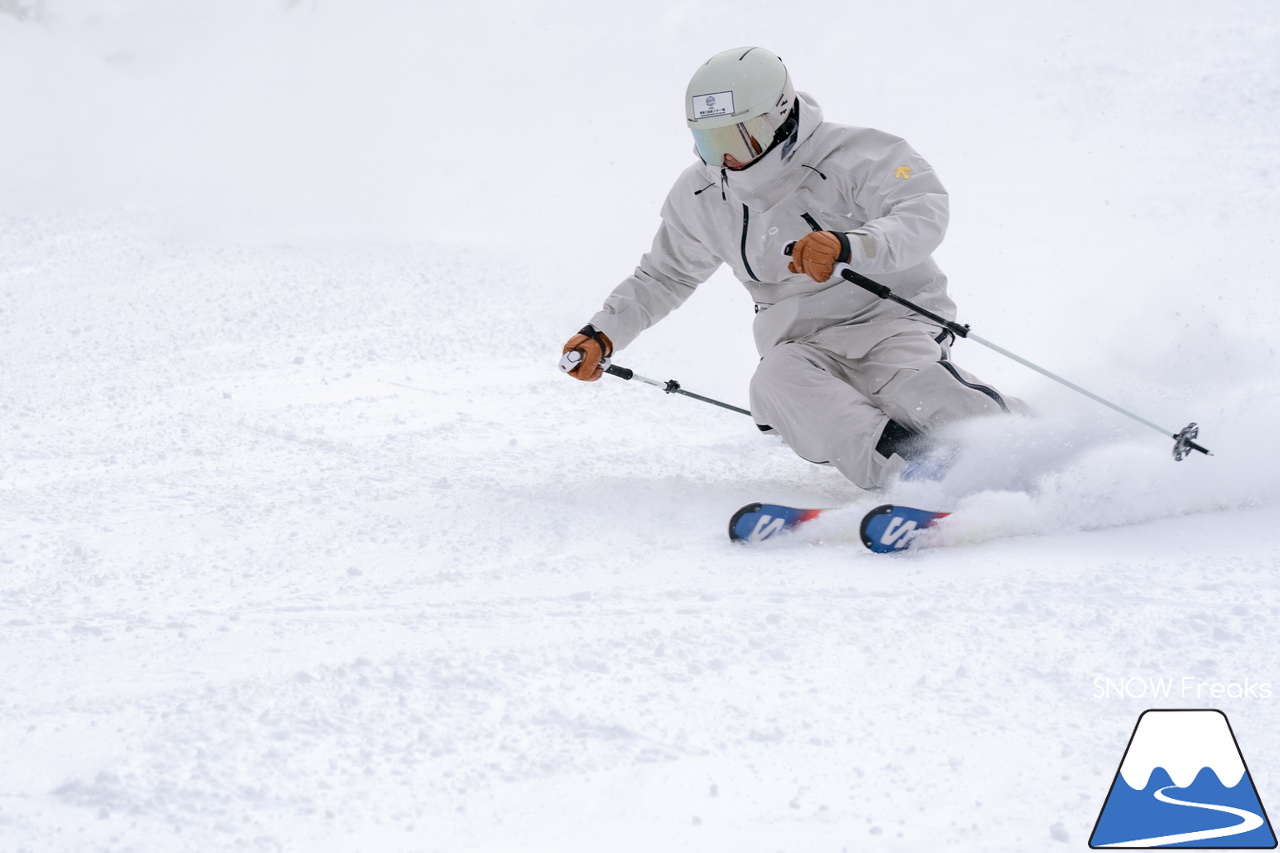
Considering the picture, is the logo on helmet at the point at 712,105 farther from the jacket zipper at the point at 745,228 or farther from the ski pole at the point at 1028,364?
the ski pole at the point at 1028,364

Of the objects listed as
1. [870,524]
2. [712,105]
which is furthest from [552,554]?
[712,105]

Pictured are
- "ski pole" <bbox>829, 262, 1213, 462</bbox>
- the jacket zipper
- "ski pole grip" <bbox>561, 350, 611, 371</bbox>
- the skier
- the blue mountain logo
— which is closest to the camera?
the blue mountain logo

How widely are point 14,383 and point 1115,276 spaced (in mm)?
6520

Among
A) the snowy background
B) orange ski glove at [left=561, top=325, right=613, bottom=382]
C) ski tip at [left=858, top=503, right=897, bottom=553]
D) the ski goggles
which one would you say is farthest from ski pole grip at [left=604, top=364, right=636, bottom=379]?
ski tip at [left=858, top=503, right=897, bottom=553]

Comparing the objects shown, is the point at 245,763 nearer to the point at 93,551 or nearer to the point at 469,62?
the point at 93,551

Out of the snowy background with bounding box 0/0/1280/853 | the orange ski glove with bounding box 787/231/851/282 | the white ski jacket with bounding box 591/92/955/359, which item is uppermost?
the white ski jacket with bounding box 591/92/955/359

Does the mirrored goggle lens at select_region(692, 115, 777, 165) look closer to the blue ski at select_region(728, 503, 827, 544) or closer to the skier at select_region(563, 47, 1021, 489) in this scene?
the skier at select_region(563, 47, 1021, 489)

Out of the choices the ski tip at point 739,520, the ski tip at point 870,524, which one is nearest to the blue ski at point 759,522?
the ski tip at point 739,520

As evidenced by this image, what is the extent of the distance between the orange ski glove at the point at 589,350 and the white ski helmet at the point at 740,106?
76cm

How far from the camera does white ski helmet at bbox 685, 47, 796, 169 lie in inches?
127

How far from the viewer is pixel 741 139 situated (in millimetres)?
3248

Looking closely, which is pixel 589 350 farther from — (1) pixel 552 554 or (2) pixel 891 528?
(2) pixel 891 528

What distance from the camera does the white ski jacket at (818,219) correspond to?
330 cm

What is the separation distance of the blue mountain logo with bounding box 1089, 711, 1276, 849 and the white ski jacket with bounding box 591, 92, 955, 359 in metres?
1.67
